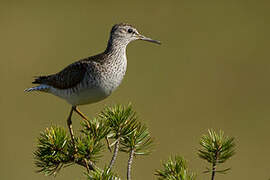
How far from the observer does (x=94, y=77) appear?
16.4 feet

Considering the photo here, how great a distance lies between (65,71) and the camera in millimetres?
5414

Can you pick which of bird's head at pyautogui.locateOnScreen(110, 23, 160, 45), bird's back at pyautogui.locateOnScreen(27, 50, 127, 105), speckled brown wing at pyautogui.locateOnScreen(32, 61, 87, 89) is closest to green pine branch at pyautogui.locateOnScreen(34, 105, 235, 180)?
bird's back at pyautogui.locateOnScreen(27, 50, 127, 105)

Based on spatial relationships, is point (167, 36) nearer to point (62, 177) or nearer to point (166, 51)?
point (166, 51)

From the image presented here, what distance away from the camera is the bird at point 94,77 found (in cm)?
491

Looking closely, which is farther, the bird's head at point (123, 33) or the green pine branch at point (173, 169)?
the bird's head at point (123, 33)

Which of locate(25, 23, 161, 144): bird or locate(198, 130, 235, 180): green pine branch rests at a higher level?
locate(25, 23, 161, 144): bird

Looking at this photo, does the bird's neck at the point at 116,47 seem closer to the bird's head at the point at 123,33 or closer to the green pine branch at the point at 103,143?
the bird's head at the point at 123,33

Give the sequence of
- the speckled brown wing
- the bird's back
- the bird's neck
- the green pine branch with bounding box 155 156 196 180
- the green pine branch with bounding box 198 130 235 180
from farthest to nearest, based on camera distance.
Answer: the bird's neck, the speckled brown wing, the bird's back, the green pine branch with bounding box 198 130 235 180, the green pine branch with bounding box 155 156 196 180

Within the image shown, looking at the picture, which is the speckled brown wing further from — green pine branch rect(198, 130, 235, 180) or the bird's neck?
green pine branch rect(198, 130, 235, 180)

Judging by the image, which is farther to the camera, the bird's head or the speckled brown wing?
the bird's head

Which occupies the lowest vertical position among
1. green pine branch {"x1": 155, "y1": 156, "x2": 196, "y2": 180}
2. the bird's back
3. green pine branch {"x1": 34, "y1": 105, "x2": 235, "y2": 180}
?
green pine branch {"x1": 155, "y1": 156, "x2": 196, "y2": 180}

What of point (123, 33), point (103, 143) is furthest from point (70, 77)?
point (103, 143)

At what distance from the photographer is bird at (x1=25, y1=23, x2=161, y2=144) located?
491cm

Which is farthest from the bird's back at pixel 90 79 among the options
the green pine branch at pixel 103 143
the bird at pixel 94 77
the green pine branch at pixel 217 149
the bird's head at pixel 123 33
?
the green pine branch at pixel 217 149
